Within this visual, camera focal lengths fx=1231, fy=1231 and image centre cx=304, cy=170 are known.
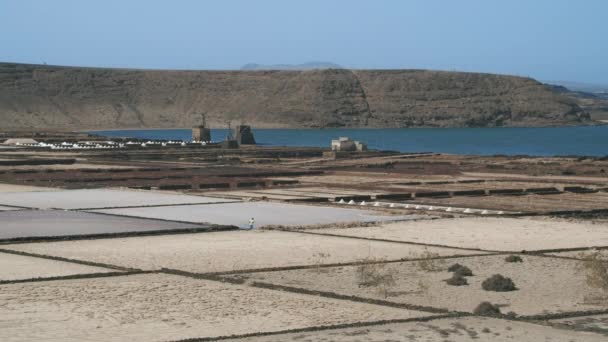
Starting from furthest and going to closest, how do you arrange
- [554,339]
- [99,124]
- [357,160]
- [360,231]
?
[99,124] → [357,160] → [360,231] → [554,339]

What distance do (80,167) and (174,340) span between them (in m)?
33.8

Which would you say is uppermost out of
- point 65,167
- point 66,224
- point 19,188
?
point 66,224

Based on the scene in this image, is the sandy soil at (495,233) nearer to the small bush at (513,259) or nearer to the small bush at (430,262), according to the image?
the small bush at (513,259)

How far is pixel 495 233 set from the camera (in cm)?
2053

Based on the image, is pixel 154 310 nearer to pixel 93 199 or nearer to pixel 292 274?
pixel 292 274

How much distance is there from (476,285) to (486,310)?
2.11 meters

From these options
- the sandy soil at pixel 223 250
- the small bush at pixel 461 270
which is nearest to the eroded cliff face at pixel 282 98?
the sandy soil at pixel 223 250

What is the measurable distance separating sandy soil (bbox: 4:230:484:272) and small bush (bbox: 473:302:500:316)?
13.9ft

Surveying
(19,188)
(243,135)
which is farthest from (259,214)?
(243,135)

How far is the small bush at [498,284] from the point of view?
14.1 meters

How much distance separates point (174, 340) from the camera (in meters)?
11.1

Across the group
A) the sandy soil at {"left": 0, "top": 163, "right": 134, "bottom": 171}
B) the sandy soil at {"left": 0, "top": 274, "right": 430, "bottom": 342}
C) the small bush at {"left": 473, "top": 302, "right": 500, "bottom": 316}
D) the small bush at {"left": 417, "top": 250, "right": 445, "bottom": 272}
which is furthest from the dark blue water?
the small bush at {"left": 473, "top": 302, "right": 500, "bottom": 316}

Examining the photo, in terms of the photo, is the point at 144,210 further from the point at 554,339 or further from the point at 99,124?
the point at 99,124

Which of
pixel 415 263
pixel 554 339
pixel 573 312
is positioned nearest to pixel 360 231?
pixel 415 263
